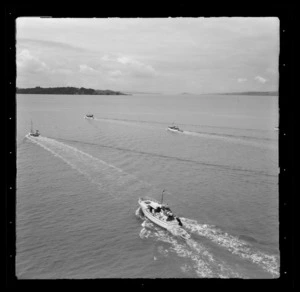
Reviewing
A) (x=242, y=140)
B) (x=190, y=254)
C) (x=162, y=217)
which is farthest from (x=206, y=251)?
(x=242, y=140)

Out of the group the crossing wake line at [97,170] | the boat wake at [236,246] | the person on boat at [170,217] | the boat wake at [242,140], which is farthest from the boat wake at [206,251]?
the boat wake at [242,140]

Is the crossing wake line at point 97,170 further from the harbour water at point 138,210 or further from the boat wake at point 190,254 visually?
the boat wake at point 190,254

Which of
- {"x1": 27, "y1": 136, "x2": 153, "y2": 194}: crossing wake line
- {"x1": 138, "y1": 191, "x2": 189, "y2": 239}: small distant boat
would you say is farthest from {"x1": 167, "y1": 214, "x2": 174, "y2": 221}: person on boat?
{"x1": 27, "y1": 136, "x2": 153, "y2": 194}: crossing wake line

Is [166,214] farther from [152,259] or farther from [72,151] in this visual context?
[72,151]

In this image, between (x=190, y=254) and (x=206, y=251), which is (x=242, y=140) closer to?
(x=206, y=251)
